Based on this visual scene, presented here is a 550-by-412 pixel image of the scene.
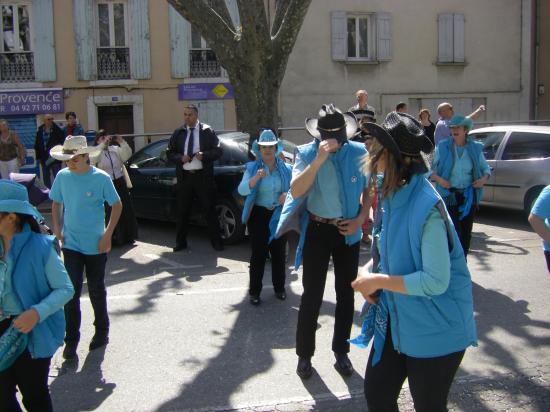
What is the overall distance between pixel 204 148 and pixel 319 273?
4.69 meters

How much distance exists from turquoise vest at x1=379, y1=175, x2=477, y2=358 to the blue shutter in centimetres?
1715

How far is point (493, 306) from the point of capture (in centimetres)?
600

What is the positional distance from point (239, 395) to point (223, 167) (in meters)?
5.13

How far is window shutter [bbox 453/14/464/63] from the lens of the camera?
66.0 feet

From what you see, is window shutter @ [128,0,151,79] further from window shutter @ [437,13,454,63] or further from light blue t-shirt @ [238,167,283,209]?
light blue t-shirt @ [238,167,283,209]

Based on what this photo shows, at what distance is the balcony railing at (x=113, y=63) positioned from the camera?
59.9 feet

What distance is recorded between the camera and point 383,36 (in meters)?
19.4

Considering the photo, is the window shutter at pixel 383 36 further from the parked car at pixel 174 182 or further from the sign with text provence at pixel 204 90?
the parked car at pixel 174 182

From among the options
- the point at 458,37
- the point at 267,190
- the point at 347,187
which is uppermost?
the point at 458,37

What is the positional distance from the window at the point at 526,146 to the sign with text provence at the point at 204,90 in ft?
32.0

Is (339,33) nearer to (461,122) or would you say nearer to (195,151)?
(195,151)

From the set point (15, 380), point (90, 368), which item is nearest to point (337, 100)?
point (90, 368)

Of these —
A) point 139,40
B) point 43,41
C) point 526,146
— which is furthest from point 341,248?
point 43,41

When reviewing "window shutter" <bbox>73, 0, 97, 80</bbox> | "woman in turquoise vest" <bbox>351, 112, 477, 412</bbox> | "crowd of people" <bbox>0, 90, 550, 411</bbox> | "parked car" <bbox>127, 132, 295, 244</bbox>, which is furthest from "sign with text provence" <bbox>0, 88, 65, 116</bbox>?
"woman in turquoise vest" <bbox>351, 112, 477, 412</bbox>
